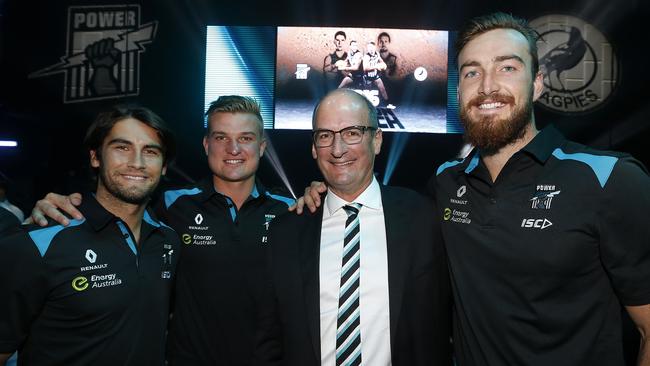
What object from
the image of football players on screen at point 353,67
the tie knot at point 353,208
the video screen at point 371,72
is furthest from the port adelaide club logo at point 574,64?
the tie knot at point 353,208

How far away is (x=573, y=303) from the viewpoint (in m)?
1.36

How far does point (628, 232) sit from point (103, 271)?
1810 mm

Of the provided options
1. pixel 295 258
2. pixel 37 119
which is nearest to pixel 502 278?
pixel 295 258

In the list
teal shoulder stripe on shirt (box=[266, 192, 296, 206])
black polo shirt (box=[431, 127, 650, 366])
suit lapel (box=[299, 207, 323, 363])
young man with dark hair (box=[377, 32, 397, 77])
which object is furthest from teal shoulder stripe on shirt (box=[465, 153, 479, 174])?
young man with dark hair (box=[377, 32, 397, 77])

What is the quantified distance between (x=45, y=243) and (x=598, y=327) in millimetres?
1915

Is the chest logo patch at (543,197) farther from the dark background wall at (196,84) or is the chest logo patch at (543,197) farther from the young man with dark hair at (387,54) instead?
the dark background wall at (196,84)

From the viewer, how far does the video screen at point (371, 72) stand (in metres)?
5.61

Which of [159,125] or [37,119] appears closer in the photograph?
[159,125]

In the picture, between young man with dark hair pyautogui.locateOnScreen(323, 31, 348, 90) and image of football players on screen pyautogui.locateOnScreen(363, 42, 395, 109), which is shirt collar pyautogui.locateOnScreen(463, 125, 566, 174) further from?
young man with dark hair pyautogui.locateOnScreen(323, 31, 348, 90)

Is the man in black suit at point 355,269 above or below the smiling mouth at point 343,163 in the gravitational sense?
below

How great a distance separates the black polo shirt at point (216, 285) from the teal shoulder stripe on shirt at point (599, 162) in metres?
1.46

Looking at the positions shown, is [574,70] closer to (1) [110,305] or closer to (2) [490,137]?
(2) [490,137]

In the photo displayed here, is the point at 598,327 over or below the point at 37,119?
below

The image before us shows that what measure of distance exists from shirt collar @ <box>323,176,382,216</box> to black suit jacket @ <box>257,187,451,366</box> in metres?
0.04
